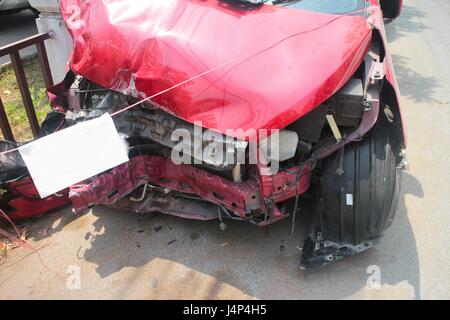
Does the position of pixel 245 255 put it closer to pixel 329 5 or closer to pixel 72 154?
pixel 72 154

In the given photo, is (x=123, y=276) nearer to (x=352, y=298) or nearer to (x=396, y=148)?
(x=352, y=298)

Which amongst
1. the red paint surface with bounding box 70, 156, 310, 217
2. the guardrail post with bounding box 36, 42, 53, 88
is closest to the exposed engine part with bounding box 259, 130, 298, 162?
the red paint surface with bounding box 70, 156, 310, 217

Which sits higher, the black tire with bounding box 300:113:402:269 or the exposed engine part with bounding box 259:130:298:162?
the exposed engine part with bounding box 259:130:298:162

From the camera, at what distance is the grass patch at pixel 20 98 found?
4246 mm

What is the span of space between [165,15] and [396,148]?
5.33ft

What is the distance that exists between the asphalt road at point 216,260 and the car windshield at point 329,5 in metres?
1.44

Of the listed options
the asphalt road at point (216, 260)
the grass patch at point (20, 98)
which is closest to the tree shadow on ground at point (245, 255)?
the asphalt road at point (216, 260)

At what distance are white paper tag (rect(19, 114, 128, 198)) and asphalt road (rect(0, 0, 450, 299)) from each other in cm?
76

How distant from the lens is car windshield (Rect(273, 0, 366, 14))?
2.84 m

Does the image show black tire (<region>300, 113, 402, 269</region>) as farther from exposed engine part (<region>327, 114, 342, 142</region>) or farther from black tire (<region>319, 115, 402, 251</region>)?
exposed engine part (<region>327, 114, 342, 142</region>)

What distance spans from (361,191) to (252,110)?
808 millimetres

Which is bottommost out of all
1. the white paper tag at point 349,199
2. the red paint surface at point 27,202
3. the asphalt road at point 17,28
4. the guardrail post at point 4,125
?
the red paint surface at point 27,202

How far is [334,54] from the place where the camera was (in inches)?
83.7

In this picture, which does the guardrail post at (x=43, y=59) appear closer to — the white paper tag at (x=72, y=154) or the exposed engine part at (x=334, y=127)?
the white paper tag at (x=72, y=154)
